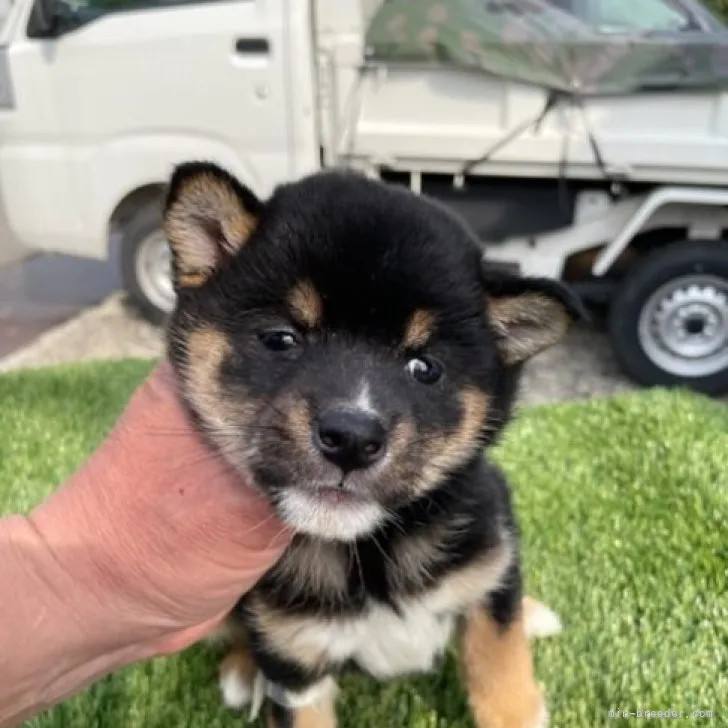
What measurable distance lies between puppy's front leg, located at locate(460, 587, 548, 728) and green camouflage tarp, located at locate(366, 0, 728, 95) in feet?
9.79

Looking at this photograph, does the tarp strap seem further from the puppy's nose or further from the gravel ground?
the puppy's nose

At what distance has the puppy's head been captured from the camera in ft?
4.53

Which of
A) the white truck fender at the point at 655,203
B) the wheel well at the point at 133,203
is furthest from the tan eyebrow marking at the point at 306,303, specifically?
the wheel well at the point at 133,203

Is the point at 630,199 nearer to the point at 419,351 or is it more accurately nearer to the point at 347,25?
the point at 347,25

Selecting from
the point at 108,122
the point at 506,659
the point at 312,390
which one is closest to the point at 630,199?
the point at 108,122

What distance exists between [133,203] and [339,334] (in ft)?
14.3

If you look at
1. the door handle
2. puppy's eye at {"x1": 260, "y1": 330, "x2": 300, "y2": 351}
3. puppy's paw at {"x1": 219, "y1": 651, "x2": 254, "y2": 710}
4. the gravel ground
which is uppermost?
puppy's eye at {"x1": 260, "y1": 330, "x2": 300, "y2": 351}

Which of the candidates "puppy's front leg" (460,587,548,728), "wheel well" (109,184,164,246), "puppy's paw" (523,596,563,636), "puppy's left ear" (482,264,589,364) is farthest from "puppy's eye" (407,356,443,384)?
"wheel well" (109,184,164,246)

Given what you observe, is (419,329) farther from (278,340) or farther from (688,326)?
(688,326)

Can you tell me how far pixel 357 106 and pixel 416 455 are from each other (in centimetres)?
342

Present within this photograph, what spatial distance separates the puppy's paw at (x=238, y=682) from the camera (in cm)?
211

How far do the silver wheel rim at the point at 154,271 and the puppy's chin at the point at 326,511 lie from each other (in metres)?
4.18

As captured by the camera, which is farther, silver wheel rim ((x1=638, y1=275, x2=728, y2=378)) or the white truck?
silver wheel rim ((x1=638, y1=275, x2=728, y2=378))

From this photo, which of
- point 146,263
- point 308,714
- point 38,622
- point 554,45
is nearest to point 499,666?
point 308,714
